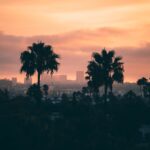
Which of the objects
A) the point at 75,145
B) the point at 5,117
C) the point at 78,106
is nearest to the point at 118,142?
the point at 75,145

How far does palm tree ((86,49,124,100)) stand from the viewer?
5903cm

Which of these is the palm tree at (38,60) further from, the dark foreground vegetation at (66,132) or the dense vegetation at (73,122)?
the dark foreground vegetation at (66,132)

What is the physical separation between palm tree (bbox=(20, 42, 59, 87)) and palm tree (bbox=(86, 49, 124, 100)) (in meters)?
5.41

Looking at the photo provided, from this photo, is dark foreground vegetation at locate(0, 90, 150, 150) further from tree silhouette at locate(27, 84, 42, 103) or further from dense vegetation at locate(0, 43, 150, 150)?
tree silhouette at locate(27, 84, 42, 103)

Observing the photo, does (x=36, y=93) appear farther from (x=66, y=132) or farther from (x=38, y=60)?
(x=66, y=132)

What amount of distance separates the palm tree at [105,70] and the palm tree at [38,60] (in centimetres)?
541

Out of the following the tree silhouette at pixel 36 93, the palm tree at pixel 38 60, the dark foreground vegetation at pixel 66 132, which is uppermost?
the palm tree at pixel 38 60

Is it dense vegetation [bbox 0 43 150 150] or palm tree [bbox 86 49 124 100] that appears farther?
palm tree [bbox 86 49 124 100]

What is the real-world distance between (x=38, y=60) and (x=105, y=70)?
899 centimetres

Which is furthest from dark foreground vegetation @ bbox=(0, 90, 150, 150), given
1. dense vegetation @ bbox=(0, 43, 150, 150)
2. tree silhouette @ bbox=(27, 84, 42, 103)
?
tree silhouette @ bbox=(27, 84, 42, 103)

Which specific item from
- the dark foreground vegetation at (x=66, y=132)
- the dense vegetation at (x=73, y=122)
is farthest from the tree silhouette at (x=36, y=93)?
the dark foreground vegetation at (x=66, y=132)

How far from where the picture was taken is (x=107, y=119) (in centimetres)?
5047

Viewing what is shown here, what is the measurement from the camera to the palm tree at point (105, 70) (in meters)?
59.0

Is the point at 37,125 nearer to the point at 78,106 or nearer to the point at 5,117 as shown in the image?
the point at 5,117
